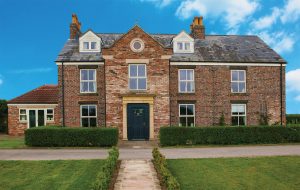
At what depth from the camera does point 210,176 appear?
13.1m

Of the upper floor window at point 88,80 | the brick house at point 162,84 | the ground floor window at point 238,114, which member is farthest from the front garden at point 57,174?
the ground floor window at point 238,114

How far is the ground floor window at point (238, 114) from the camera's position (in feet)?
97.8

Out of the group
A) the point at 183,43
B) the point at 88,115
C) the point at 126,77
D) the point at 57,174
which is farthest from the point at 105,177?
the point at 183,43

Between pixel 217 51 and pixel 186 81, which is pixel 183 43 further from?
pixel 186 81

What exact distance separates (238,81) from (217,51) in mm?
3530

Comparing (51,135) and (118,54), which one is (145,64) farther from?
(51,135)

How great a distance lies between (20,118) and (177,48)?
17259mm

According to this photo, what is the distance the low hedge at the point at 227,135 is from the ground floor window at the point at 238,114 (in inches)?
251

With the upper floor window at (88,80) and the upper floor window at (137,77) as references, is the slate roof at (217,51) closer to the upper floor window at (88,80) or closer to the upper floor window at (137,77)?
the upper floor window at (88,80)

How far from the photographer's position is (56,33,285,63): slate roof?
29372mm

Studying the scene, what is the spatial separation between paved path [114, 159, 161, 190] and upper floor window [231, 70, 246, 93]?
16564 millimetres

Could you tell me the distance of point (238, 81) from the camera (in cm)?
2997

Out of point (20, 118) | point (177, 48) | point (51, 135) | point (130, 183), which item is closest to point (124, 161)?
point (130, 183)

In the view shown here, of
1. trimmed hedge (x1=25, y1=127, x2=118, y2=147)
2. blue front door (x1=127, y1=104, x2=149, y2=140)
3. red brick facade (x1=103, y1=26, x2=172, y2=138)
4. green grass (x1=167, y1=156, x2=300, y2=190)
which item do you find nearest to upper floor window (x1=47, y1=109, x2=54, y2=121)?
red brick facade (x1=103, y1=26, x2=172, y2=138)
